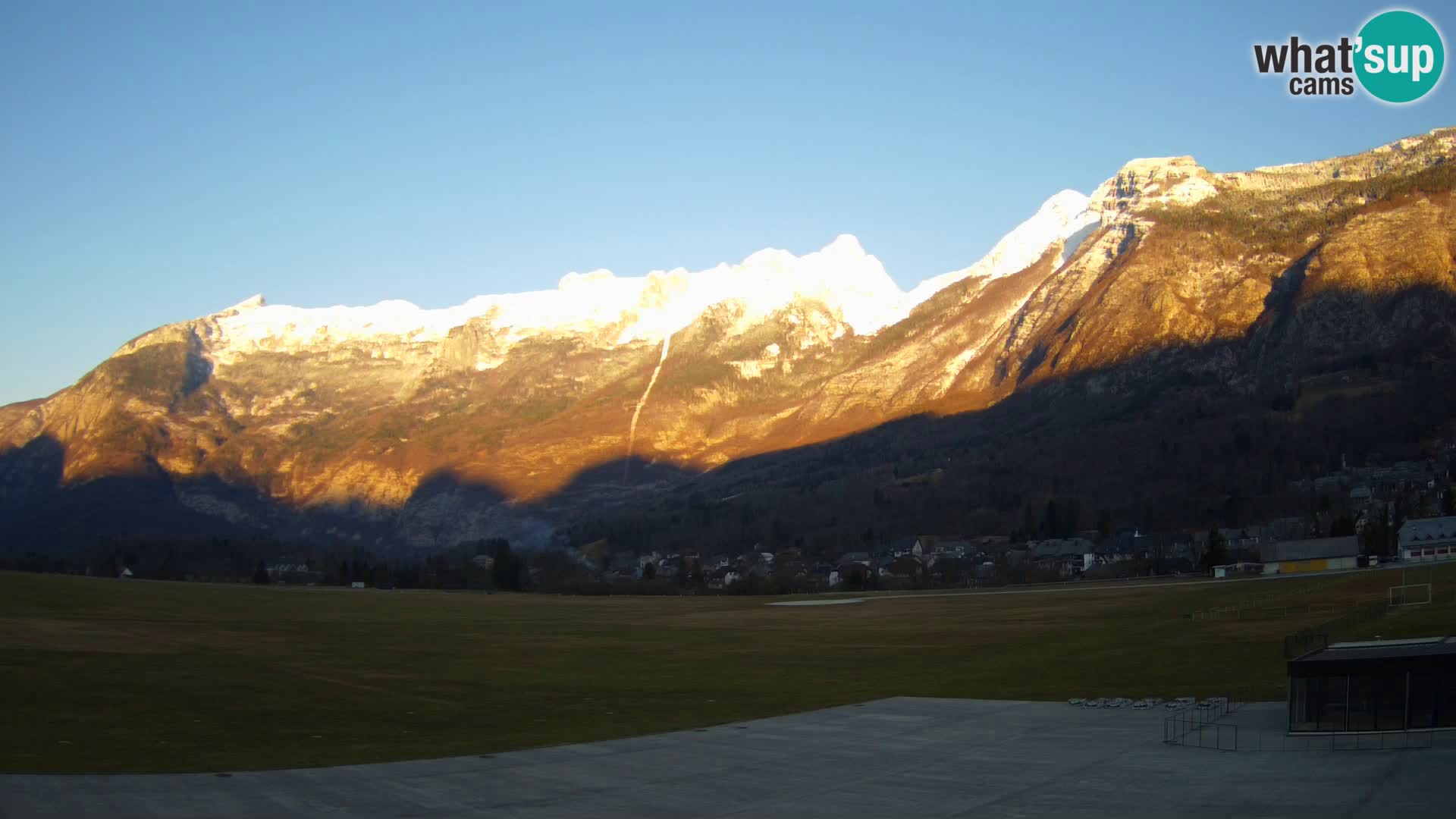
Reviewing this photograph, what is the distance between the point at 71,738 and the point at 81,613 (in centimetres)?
5075

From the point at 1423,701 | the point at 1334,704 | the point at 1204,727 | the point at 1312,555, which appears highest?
the point at 1312,555

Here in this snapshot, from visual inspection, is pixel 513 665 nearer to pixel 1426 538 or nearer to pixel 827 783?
pixel 827 783

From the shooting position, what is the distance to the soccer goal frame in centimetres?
7612

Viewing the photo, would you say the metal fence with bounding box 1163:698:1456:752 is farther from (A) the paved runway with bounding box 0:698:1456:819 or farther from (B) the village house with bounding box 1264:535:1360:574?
(B) the village house with bounding box 1264:535:1360:574

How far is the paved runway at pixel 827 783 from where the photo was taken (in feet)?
113

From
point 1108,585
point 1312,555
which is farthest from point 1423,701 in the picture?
point 1312,555

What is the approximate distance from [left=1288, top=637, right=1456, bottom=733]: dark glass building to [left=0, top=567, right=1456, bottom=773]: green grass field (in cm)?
1140

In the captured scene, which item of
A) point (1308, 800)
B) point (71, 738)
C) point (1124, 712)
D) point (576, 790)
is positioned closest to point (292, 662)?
point (71, 738)

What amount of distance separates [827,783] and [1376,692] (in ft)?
63.1

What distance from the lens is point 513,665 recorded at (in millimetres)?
75438

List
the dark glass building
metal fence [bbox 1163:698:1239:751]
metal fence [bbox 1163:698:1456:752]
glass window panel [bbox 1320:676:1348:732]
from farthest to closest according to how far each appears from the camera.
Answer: metal fence [bbox 1163:698:1239:751] < glass window panel [bbox 1320:676:1348:732] < the dark glass building < metal fence [bbox 1163:698:1456:752]

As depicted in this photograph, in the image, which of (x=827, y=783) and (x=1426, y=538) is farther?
(x=1426, y=538)

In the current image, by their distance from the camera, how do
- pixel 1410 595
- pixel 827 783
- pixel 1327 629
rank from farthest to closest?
pixel 1410 595 < pixel 1327 629 < pixel 827 783

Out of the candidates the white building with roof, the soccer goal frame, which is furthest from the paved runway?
the white building with roof
